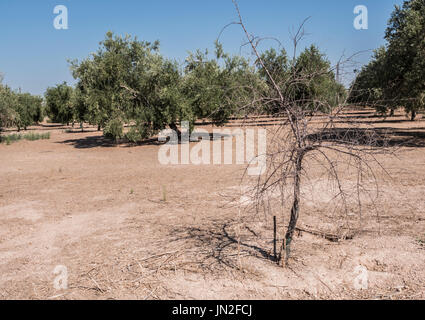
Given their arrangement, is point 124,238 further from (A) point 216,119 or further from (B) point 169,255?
(A) point 216,119

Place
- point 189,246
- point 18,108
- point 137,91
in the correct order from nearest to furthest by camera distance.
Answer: point 189,246 → point 137,91 → point 18,108

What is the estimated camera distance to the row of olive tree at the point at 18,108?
2366 centimetres

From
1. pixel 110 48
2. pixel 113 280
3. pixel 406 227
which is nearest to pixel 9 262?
pixel 113 280

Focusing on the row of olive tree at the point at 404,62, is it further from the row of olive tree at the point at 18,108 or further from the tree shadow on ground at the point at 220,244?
the row of olive tree at the point at 18,108

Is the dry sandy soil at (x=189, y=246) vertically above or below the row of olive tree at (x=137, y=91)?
below

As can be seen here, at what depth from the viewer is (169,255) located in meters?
5.18

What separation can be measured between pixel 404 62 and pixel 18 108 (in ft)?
126

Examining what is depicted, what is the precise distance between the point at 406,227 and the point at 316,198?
94.0 inches

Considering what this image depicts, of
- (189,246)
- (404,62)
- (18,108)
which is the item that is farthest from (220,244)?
(18,108)

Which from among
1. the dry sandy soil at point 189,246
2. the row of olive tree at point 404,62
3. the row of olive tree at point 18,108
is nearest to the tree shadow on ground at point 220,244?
the dry sandy soil at point 189,246

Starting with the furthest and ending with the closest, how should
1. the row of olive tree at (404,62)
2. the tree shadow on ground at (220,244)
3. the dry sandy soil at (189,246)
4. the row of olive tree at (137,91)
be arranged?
1. the row of olive tree at (137,91)
2. the row of olive tree at (404,62)
3. the tree shadow on ground at (220,244)
4. the dry sandy soil at (189,246)

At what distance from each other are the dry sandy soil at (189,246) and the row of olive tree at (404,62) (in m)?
7.64

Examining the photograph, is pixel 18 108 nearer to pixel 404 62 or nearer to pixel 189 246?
pixel 404 62

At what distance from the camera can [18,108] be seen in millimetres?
38219
